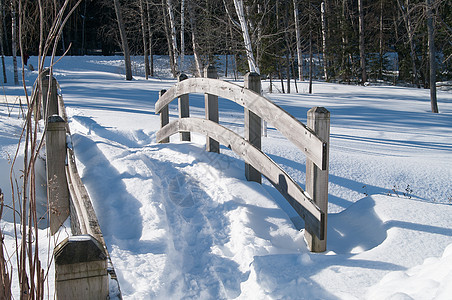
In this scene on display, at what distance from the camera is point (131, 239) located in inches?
137

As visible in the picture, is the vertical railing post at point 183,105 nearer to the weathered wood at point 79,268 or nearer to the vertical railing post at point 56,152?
the vertical railing post at point 56,152

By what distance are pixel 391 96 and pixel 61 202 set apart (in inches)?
689

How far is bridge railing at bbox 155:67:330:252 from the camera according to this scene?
341cm

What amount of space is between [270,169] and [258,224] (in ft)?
2.00

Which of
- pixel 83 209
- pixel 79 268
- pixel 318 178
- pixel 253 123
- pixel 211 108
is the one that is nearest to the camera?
pixel 79 268

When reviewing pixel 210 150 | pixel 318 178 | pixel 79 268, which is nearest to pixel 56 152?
pixel 318 178

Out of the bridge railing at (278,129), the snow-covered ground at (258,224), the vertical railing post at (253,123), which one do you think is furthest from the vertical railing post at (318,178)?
the vertical railing post at (253,123)

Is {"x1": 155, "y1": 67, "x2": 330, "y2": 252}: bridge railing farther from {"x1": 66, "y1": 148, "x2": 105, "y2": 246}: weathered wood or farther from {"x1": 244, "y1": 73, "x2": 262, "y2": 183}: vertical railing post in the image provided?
{"x1": 66, "y1": 148, "x2": 105, "y2": 246}: weathered wood

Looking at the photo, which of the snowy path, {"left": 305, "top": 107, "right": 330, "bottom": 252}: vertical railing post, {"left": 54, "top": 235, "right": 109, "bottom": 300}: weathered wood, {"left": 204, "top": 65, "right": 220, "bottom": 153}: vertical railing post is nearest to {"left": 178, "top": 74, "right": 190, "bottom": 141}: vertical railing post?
{"left": 204, "top": 65, "right": 220, "bottom": 153}: vertical railing post

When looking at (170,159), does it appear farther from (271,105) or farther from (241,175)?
(271,105)

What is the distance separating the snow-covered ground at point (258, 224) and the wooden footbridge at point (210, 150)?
289 mm

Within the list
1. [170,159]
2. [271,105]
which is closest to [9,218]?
[170,159]

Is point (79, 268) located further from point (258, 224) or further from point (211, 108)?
point (211, 108)

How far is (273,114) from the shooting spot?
397 cm
